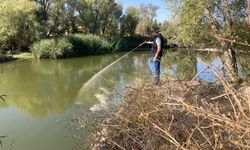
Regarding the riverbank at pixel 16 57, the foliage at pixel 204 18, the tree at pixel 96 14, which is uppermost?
the tree at pixel 96 14

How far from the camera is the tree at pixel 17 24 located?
122 ft

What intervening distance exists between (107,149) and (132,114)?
1149 mm

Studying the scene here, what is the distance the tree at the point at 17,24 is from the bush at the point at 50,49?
2.56m

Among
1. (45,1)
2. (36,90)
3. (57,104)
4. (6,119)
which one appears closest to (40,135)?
(6,119)

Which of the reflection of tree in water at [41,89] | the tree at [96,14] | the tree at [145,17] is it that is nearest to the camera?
the reflection of tree in water at [41,89]

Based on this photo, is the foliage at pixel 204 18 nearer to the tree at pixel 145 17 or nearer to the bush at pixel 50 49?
the bush at pixel 50 49

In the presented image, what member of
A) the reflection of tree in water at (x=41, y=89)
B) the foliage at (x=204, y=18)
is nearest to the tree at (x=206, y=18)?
the foliage at (x=204, y=18)

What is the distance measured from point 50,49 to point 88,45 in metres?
5.98

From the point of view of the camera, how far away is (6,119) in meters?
12.5

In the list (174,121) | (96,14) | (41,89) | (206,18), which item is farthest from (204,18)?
(96,14)

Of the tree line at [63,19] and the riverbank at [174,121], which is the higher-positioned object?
the tree line at [63,19]

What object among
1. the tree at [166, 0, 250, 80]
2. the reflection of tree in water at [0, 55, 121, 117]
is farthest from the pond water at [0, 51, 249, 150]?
the tree at [166, 0, 250, 80]

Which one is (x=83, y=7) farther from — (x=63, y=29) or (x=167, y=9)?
(x=167, y=9)

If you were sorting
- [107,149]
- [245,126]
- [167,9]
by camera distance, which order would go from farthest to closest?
[167,9] → [107,149] → [245,126]
